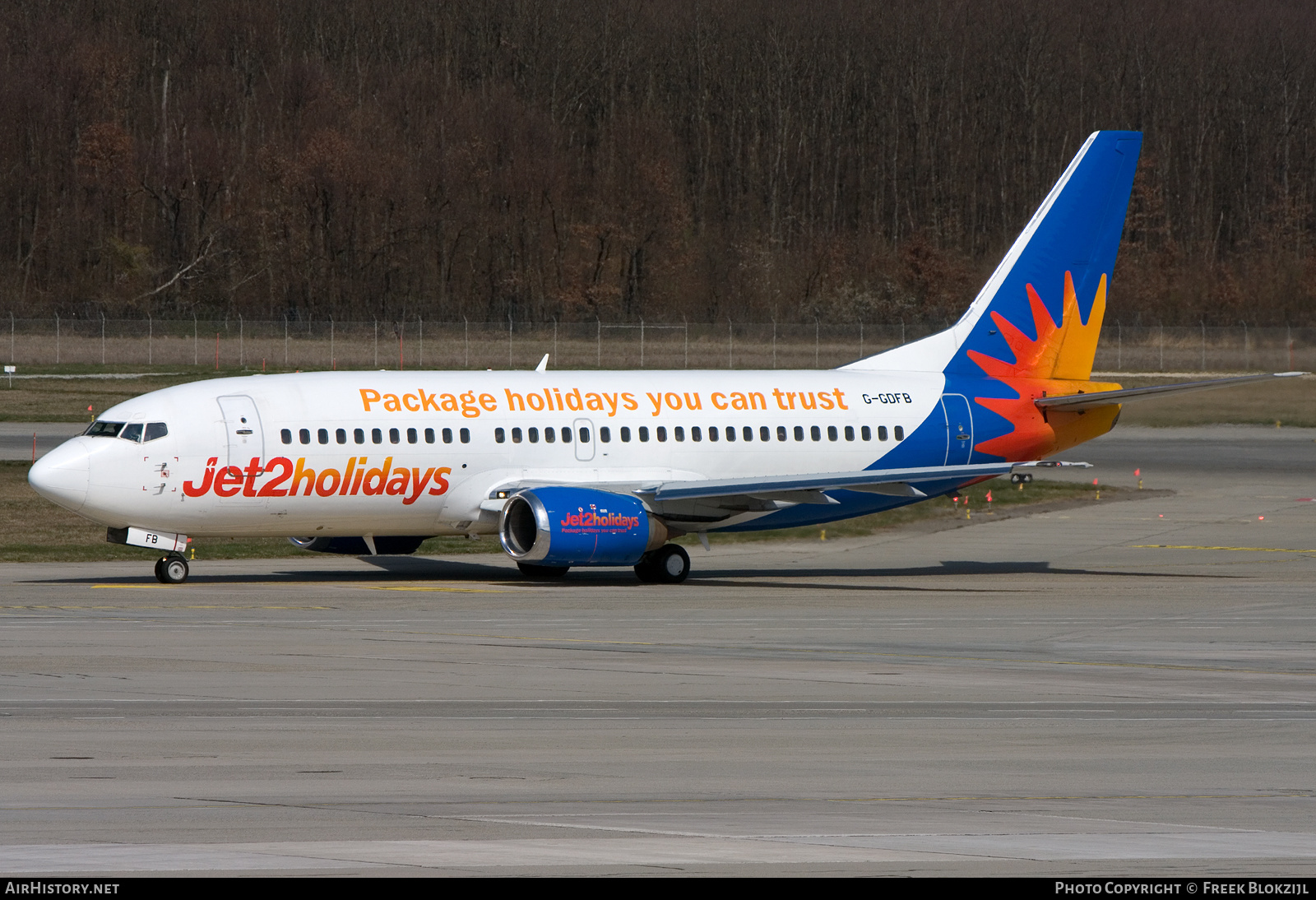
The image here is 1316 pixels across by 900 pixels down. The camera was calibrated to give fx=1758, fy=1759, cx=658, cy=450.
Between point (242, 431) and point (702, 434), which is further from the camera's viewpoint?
point (702, 434)

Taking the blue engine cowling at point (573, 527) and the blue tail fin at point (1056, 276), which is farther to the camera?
the blue tail fin at point (1056, 276)

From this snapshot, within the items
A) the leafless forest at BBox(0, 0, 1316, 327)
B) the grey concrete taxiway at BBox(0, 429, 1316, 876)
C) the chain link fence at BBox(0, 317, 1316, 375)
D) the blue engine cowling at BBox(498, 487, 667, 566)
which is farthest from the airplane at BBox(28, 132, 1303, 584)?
the leafless forest at BBox(0, 0, 1316, 327)

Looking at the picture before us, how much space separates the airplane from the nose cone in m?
0.04

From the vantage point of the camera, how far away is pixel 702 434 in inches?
1382

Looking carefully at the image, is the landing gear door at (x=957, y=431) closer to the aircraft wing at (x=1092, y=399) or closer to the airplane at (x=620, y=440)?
the airplane at (x=620, y=440)

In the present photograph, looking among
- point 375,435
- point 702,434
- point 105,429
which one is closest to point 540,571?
point 702,434

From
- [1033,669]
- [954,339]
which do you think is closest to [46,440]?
[954,339]

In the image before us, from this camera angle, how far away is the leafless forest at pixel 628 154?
11694 cm

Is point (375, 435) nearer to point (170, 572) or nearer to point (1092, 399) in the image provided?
point (170, 572)

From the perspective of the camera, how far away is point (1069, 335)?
3822 cm

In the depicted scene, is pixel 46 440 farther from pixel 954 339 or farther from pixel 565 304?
pixel 565 304

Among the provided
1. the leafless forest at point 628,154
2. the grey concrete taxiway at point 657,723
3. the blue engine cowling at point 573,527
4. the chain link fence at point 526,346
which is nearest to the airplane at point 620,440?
the blue engine cowling at point 573,527

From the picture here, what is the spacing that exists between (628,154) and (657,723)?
116 m

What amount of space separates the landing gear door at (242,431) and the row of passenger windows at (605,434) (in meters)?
0.48
